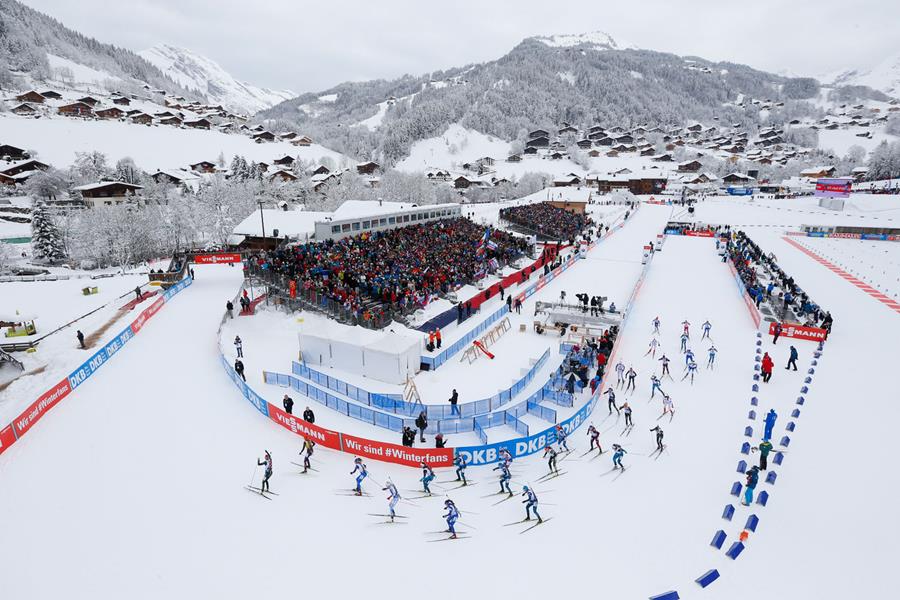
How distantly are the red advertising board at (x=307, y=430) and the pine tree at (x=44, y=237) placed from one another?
154 ft

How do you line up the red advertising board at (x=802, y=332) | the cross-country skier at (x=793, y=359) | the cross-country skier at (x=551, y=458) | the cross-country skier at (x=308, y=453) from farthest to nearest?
the red advertising board at (x=802, y=332)
the cross-country skier at (x=793, y=359)
the cross-country skier at (x=308, y=453)
the cross-country skier at (x=551, y=458)

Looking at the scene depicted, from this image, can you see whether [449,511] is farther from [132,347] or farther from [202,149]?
[202,149]

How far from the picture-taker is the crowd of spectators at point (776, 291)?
23.1 meters

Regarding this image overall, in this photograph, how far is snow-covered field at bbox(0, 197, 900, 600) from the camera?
9586 millimetres

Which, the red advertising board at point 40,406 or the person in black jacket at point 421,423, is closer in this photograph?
the person in black jacket at point 421,423

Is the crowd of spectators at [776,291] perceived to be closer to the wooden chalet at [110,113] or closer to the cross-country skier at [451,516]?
the cross-country skier at [451,516]

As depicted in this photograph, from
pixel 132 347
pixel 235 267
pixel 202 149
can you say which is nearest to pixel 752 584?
pixel 132 347

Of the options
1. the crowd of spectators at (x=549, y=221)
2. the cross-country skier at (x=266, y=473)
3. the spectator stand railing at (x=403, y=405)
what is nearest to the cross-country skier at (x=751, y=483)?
the spectator stand railing at (x=403, y=405)

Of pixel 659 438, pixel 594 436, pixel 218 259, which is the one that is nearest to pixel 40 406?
pixel 594 436

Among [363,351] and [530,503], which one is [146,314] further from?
[530,503]

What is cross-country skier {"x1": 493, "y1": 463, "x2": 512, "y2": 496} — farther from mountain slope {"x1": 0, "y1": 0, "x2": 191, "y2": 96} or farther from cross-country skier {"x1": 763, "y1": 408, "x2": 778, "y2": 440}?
mountain slope {"x1": 0, "y1": 0, "x2": 191, "y2": 96}

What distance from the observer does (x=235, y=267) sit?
127 ft

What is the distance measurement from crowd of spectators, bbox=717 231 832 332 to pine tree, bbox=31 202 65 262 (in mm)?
62255

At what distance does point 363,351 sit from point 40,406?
1142cm
